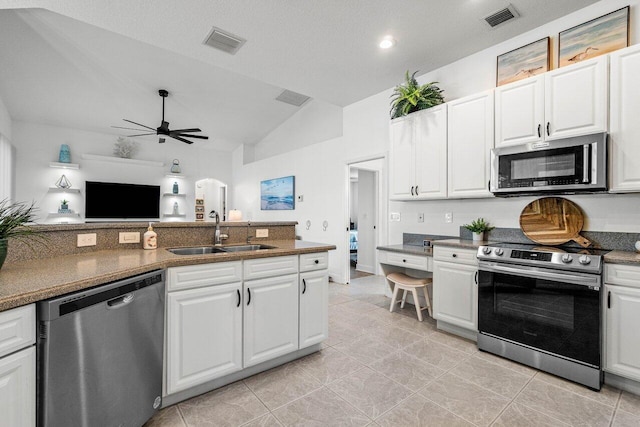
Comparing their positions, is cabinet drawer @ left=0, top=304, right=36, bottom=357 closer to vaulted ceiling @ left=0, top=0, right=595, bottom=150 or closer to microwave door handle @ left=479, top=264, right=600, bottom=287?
vaulted ceiling @ left=0, top=0, right=595, bottom=150

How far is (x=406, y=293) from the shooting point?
381 centimetres

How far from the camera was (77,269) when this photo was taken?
4.88 ft

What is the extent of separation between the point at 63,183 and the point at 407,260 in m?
6.44

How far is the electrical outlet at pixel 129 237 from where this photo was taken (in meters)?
2.20

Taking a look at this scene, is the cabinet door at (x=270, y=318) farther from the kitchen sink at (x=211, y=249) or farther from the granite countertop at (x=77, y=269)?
the kitchen sink at (x=211, y=249)

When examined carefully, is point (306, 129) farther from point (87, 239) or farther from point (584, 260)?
point (584, 260)

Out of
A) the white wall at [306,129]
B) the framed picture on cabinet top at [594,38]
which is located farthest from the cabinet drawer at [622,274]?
the white wall at [306,129]

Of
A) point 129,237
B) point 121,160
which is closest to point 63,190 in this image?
point 121,160

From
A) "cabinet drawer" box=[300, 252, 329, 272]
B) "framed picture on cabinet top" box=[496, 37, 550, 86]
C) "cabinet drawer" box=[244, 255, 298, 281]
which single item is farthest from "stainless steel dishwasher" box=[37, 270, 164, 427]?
"framed picture on cabinet top" box=[496, 37, 550, 86]

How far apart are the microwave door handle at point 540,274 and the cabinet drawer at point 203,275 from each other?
2052 mm

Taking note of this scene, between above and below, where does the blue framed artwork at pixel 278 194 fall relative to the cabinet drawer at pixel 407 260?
above

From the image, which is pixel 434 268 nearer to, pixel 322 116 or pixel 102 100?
pixel 322 116

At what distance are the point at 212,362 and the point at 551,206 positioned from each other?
3097mm

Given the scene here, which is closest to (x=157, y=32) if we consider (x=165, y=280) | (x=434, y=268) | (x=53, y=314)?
(x=165, y=280)
